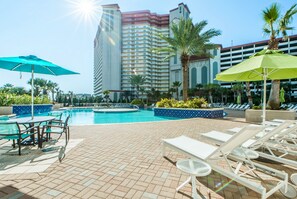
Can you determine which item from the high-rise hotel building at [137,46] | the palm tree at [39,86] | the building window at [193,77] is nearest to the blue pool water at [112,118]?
the palm tree at [39,86]

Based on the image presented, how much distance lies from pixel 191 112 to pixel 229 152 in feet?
29.5

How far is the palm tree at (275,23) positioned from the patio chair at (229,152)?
27.7ft

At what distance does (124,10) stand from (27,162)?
84.5 m

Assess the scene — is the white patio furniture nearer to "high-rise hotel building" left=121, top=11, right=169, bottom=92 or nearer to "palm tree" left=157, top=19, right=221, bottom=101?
"palm tree" left=157, top=19, right=221, bottom=101

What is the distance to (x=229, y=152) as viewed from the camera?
223 cm

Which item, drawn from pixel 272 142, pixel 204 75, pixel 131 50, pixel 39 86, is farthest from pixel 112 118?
pixel 131 50

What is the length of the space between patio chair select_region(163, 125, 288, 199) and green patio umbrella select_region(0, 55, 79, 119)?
11.8ft

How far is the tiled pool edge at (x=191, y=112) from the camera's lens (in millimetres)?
10344

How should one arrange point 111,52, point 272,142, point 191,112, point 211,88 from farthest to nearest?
point 111,52, point 211,88, point 191,112, point 272,142

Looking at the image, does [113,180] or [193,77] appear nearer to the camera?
[113,180]

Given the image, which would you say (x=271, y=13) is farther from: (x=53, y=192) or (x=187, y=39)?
(x=53, y=192)

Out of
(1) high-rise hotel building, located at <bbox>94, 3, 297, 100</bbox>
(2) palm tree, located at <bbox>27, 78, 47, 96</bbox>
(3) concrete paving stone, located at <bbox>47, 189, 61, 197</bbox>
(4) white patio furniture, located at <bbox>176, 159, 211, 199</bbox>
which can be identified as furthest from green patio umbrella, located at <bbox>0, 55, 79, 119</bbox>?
(1) high-rise hotel building, located at <bbox>94, 3, 297, 100</bbox>

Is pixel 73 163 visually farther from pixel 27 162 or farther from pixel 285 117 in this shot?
pixel 285 117

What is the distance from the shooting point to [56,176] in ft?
7.84
